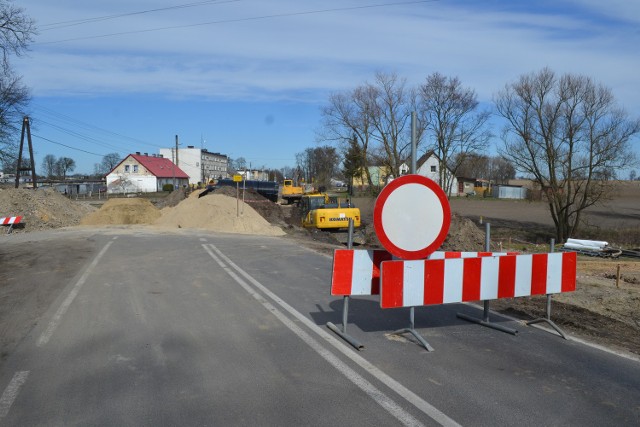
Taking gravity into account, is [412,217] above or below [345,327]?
above

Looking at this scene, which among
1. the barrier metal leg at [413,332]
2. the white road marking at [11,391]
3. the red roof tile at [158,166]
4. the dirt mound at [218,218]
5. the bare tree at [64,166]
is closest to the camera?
the white road marking at [11,391]

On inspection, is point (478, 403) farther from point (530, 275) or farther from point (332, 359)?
point (530, 275)

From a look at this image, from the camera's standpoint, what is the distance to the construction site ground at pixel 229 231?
303 inches

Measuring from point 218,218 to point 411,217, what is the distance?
22.4m

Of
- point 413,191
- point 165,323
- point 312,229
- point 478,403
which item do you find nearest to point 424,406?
point 478,403

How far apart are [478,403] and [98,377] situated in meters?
3.36

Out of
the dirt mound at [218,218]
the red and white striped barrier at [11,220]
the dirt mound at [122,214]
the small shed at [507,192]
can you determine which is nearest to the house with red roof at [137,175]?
the small shed at [507,192]

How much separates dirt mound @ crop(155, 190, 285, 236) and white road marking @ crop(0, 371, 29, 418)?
66.2 feet

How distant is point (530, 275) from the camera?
6.79m

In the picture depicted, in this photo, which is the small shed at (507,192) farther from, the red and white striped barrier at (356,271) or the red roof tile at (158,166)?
the red and white striped barrier at (356,271)

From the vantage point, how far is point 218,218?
27828 millimetres

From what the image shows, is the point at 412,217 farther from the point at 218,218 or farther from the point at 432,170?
the point at 432,170

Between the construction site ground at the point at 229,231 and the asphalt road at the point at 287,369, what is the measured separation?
680 millimetres

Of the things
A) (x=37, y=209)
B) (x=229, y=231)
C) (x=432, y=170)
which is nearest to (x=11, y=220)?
(x=37, y=209)
